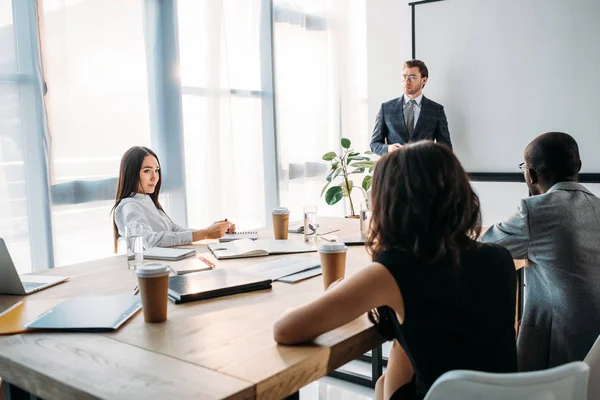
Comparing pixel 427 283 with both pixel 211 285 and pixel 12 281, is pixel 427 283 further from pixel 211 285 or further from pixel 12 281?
pixel 12 281

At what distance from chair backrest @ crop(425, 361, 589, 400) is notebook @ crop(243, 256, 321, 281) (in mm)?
801

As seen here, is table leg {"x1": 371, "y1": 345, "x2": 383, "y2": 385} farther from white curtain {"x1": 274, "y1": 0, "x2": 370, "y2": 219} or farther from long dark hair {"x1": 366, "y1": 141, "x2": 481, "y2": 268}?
white curtain {"x1": 274, "y1": 0, "x2": 370, "y2": 219}

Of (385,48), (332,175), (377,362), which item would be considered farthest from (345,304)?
(385,48)

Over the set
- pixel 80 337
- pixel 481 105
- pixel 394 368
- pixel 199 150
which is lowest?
pixel 394 368

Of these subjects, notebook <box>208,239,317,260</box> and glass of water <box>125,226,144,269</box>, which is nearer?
glass of water <box>125,226,144,269</box>

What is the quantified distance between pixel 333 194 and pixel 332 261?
329 cm

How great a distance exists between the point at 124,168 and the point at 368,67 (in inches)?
115

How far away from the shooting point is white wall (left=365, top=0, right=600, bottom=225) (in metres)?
4.45

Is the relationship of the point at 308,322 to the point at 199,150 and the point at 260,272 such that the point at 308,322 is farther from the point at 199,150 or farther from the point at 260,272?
the point at 199,150

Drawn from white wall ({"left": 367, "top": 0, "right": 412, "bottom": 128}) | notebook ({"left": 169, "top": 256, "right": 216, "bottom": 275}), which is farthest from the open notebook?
white wall ({"left": 367, "top": 0, "right": 412, "bottom": 128})

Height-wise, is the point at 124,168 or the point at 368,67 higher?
the point at 368,67

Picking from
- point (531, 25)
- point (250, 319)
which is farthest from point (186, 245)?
point (531, 25)

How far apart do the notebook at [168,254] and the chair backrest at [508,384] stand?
122cm

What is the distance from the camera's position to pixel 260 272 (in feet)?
5.71
